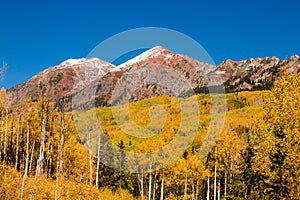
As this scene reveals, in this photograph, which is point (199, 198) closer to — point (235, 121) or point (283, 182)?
point (283, 182)

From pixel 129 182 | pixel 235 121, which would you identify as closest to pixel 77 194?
pixel 129 182

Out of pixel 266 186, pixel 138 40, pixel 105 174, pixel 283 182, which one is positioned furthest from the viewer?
pixel 105 174

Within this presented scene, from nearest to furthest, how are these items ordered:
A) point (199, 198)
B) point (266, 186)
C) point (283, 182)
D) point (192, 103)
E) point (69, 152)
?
point (283, 182) → point (266, 186) → point (69, 152) → point (199, 198) → point (192, 103)

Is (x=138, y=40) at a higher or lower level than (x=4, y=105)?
higher

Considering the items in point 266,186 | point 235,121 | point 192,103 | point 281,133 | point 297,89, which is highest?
point 192,103

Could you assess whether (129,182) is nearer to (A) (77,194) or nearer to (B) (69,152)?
(B) (69,152)

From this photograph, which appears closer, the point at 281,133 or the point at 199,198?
the point at 281,133

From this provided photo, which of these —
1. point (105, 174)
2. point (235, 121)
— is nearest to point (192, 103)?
point (235, 121)

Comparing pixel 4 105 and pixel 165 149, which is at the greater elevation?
pixel 4 105

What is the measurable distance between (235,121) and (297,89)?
417 ft

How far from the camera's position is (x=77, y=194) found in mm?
27562

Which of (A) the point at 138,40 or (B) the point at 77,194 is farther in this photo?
(A) the point at 138,40

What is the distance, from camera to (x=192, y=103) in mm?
196000

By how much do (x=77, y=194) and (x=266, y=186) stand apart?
568 inches
